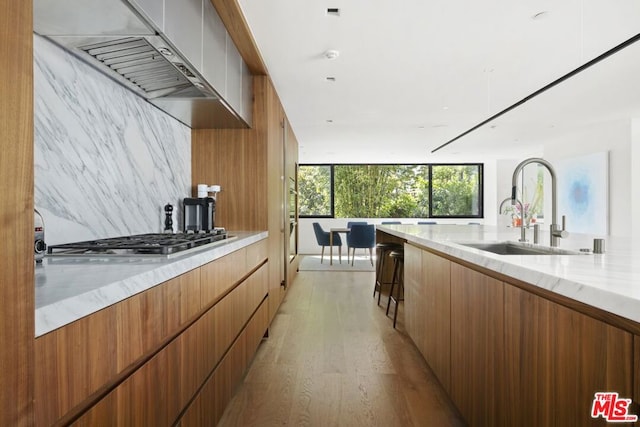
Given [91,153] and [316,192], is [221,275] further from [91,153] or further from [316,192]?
[316,192]

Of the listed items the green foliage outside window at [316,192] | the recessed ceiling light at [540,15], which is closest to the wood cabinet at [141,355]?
the recessed ceiling light at [540,15]

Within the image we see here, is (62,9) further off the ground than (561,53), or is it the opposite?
(561,53)

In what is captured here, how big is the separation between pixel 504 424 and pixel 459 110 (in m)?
4.52

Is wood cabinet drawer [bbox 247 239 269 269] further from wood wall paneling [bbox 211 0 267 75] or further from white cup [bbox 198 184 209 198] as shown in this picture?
wood wall paneling [bbox 211 0 267 75]

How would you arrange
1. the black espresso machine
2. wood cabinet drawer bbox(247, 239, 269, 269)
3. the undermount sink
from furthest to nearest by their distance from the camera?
the black espresso machine, wood cabinet drawer bbox(247, 239, 269, 269), the undermount sink

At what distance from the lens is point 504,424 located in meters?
1.32

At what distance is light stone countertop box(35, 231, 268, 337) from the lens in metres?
0.76

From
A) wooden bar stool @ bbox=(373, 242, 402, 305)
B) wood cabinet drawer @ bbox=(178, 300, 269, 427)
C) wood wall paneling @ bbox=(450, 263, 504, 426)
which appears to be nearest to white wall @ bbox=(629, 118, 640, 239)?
wooden bar stool @ bbox=(373, 242, 402, 305)

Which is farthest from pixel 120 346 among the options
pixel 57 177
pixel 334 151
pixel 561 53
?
pixel 334 151

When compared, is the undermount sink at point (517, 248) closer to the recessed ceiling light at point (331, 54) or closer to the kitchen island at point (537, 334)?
the kitchen island at point (537, 334)

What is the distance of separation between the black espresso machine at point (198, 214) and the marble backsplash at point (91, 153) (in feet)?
0.85

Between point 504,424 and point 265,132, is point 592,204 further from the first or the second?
point 504,424

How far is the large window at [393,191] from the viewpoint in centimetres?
1034

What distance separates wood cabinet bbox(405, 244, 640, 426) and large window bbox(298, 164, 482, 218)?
820 centimetres
